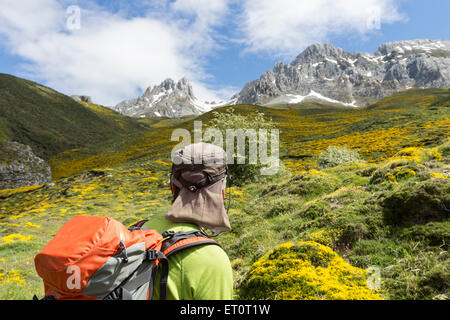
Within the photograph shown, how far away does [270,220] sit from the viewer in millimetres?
10547

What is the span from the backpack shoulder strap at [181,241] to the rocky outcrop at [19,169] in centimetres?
5454

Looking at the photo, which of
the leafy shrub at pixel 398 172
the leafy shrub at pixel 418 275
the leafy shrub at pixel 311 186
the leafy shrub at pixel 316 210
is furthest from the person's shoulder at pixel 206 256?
the leafy shrub at pixel 311 186

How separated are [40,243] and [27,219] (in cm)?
822

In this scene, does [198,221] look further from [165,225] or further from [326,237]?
[326,237]

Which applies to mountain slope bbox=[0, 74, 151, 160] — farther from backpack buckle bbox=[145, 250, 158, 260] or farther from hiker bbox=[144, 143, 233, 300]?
backpack buckle bbox=[145, 250, 158, 260]

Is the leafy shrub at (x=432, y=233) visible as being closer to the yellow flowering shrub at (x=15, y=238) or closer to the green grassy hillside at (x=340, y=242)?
the green grassy hillside at (x=340, y=242)

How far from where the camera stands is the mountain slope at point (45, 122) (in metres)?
71.0

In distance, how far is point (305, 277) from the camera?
15.0 ft

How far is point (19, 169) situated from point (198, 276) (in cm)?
5976

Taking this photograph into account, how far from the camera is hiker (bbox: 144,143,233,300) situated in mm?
1821

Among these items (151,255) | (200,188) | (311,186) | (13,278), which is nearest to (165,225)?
(200,188)
